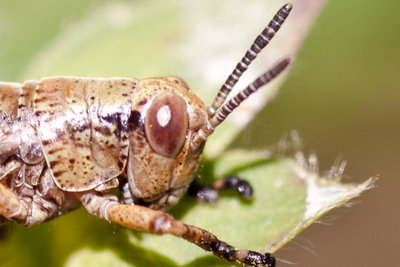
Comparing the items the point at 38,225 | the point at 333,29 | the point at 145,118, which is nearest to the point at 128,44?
the point at 145,118

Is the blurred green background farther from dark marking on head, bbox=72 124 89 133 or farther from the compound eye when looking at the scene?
dark marking on head, bbox=72 124 89 133

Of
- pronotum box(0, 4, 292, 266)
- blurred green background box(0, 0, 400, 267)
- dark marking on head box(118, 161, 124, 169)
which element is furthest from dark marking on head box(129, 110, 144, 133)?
blurred green background box(0, 0, 400, 267)

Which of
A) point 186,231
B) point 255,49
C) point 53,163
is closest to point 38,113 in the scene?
point 53,163

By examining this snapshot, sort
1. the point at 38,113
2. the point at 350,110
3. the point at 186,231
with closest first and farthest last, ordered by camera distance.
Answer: the point at 186,231
the point at 38,113
the point at 350,110

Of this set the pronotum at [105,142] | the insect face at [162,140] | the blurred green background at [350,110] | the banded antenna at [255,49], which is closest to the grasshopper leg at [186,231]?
the pronotum at [105,142]

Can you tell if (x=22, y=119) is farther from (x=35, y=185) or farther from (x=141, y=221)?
(x=141, y=221)

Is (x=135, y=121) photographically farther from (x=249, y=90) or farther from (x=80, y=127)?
(x=249, y=90)
